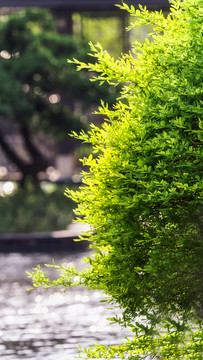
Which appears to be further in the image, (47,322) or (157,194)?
(47,322)

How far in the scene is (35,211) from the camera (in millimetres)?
22875

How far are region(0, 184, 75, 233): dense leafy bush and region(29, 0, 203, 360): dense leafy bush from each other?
1260cm

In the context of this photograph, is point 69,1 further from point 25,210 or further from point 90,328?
point 90,328

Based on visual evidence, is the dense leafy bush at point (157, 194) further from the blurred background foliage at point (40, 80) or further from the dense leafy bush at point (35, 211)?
the blurred background foliage at point (40, 80)

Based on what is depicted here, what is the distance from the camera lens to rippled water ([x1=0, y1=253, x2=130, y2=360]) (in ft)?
28.5

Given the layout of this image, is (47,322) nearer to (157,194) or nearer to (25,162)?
(157,194)

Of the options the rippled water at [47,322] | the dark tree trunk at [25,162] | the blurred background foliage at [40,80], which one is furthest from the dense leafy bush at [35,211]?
the rippled water at [47,322]

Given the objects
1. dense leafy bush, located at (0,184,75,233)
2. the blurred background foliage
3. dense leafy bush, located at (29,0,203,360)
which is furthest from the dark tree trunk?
dense leafy bush, located at (29,0,203,360)

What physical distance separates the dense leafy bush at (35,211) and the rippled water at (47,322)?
530 centimetres

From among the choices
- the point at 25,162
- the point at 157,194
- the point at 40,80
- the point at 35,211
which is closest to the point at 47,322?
the point at 157,194

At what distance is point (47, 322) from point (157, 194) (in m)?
5.15

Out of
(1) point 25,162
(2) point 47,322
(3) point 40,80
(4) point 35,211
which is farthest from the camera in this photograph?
(1) point 25,162

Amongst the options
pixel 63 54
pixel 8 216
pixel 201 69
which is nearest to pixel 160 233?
pixel 201 69

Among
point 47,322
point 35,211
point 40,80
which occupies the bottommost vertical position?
point 47,322
